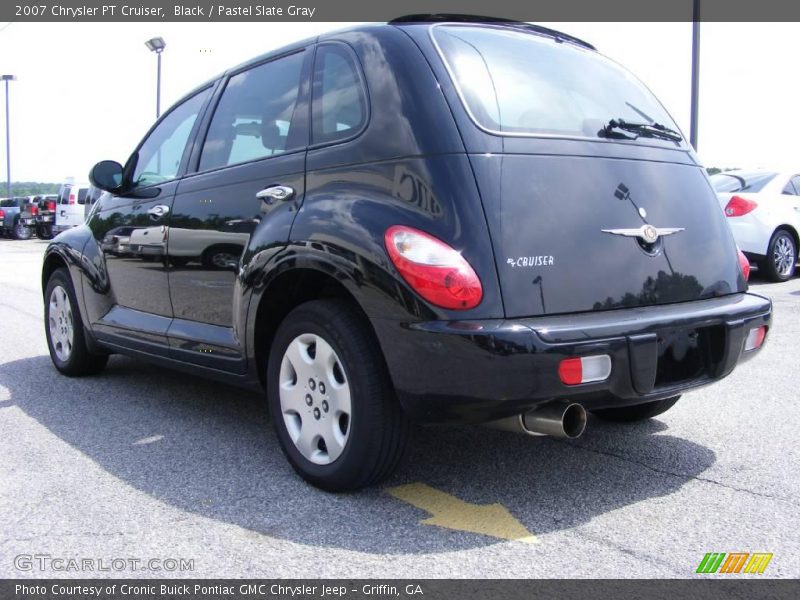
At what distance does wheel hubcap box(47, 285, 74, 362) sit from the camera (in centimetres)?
532

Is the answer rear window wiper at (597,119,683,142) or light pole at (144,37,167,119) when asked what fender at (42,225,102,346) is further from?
light pole at (144,37,167,119)

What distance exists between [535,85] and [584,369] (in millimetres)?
1171

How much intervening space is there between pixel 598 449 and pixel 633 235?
1.17 metres

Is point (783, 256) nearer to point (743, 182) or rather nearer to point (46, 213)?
point (743, 182)

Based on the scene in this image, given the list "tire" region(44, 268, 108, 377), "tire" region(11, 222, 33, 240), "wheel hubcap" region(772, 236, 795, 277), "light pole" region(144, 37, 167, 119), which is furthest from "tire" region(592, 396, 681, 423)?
"tire" region(11, 222, 33, 240)

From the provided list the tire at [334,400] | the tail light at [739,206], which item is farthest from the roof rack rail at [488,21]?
the tail light at [739,206]

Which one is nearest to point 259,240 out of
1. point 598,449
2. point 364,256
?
point 364,256

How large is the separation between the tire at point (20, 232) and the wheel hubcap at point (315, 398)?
2911cm

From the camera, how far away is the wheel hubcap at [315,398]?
308 centimetres

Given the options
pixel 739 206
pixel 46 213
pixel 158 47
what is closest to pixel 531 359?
pixel 739 206

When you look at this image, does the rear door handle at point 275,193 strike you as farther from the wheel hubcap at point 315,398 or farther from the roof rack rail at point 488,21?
the roof rack rail at point 488,21

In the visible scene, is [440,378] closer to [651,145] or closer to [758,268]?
[651,145]

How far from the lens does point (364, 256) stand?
9.35 ft

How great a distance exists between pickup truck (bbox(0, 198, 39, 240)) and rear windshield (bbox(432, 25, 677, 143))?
28830mm
